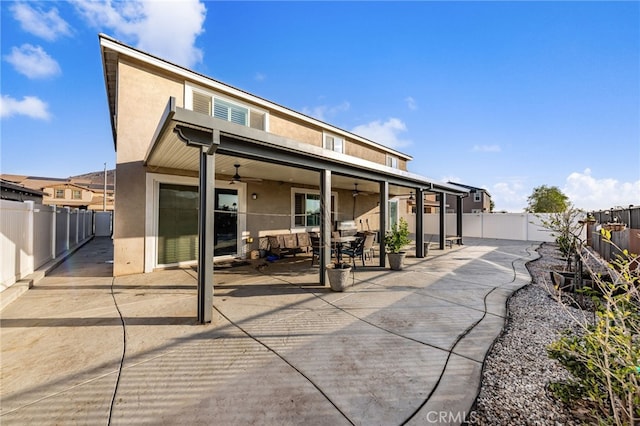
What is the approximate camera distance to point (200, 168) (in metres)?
3.83

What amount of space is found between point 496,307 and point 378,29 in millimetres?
8563

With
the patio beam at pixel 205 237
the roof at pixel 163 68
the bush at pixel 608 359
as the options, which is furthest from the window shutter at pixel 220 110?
the bush at pixel 608 359

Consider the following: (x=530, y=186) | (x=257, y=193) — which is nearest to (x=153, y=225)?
(x=257, y=193)

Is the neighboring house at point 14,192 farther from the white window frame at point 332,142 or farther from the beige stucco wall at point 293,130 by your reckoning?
the white window frame at point 332,142

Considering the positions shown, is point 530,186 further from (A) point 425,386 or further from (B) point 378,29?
(A) point 425,386

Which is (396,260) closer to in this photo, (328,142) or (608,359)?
(608,359)

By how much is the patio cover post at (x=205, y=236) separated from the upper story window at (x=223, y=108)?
15.1 ft

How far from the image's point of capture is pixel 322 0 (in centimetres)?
736

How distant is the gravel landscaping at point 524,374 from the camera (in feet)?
6.55

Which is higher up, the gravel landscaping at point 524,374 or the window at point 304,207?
the window at point 304,207

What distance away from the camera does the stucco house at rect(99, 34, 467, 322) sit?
12.4ft

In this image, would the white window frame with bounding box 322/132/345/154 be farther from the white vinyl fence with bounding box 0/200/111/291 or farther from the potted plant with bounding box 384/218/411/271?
the white vinyl fence with bounding box 0/200/111/291

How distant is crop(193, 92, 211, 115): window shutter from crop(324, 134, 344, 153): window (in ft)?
17.1

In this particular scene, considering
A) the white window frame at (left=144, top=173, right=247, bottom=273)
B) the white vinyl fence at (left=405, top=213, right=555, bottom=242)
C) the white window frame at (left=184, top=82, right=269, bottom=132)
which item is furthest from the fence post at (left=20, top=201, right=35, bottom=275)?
the white vinyl fence at (left=405, top=213, right=555, bottom=242)
